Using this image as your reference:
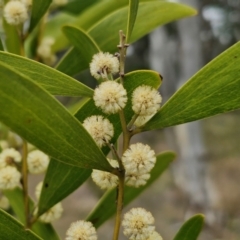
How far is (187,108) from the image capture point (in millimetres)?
442

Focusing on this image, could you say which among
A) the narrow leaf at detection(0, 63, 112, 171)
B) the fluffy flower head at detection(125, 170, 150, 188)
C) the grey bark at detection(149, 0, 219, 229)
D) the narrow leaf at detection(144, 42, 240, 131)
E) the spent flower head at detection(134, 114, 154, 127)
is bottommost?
the narrow leaf at detection(0, 63, 112, 171)

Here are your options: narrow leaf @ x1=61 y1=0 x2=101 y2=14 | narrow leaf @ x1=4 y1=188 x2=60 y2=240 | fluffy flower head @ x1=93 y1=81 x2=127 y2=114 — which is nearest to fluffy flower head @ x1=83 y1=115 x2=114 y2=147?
fluffy flower head @ x1=93 y1=81 x2=127 y2=114

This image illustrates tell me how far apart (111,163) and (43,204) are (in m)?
0.15

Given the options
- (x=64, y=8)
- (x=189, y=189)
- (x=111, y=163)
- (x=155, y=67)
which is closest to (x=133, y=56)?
(x=155, y=67)

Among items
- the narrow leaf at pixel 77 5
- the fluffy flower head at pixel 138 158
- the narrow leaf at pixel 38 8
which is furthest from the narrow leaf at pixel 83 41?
the narrow leaf at pixel 77 5

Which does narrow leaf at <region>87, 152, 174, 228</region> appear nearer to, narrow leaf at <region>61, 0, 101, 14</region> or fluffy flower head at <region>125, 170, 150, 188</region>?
fluffy flower head at <region>125, 170, 150, 188</region>

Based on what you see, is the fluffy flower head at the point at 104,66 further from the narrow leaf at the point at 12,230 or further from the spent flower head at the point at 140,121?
the narrow leaf at the point at 12,230

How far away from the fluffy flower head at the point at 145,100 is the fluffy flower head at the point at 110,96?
2 centimetres

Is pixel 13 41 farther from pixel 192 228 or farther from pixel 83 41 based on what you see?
pixel 192 228

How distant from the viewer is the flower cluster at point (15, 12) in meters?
0.58

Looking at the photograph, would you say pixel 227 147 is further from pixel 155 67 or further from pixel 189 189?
pixel 189 189

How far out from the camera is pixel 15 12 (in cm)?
58

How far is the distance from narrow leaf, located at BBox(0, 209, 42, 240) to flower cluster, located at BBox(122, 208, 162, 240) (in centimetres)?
10

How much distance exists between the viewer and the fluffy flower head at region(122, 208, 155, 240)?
17.3 inches
